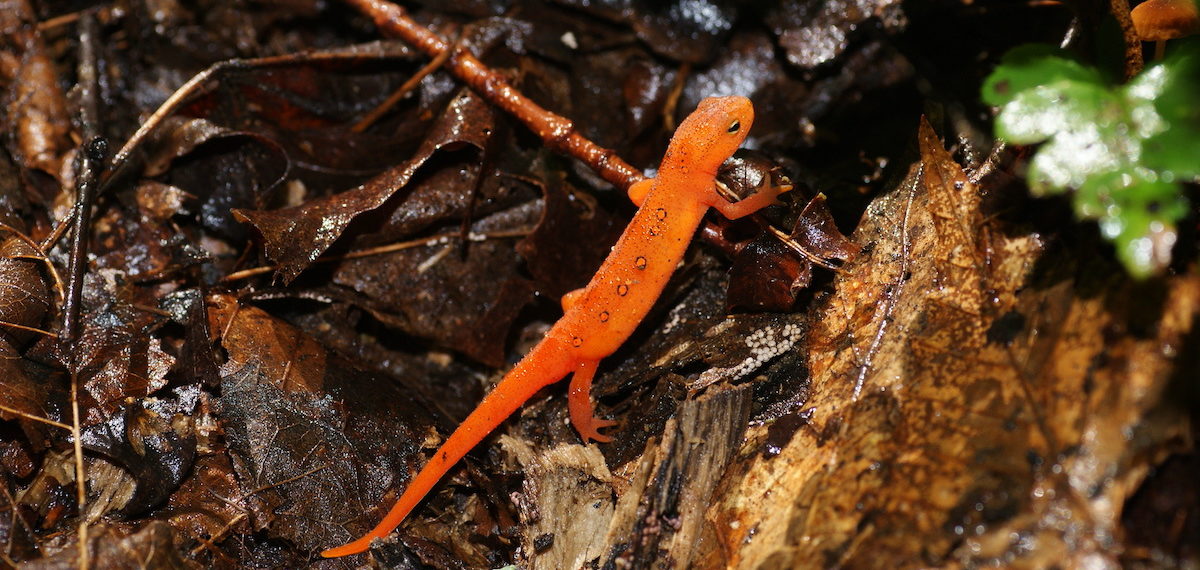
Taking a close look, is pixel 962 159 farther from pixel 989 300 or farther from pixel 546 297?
pixel 546 297

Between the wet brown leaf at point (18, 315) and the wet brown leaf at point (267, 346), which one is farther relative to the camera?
the wet brown leaf at point (267, 346)

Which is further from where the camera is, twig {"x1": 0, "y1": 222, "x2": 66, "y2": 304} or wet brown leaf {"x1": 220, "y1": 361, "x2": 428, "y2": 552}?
twig {"x1": 0, "y1": 222, "x2": 66, "y2": 304}

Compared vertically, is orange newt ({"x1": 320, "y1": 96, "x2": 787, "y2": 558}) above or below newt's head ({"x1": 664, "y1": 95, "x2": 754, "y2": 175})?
below

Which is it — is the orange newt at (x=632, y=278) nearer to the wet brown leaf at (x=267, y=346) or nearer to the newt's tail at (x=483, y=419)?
the newt's tail at (x=483, y=419)

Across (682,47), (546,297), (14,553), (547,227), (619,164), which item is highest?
(682,47)

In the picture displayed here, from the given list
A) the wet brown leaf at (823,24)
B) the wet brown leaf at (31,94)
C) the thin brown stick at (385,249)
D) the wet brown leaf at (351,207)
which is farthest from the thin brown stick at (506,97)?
the wet brown leaf at (31,94)

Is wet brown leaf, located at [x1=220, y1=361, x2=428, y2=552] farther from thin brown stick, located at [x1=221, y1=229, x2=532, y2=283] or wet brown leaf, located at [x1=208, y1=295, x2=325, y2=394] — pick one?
thin brown stick, located at [x1=221, y1=229, x2=532, y2=283]

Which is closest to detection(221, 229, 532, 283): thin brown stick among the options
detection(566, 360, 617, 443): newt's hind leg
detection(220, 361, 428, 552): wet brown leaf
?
detection(220, 361, 428, 552): wet brown leaf

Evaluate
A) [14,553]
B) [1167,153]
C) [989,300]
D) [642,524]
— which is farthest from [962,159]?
[14,553]
